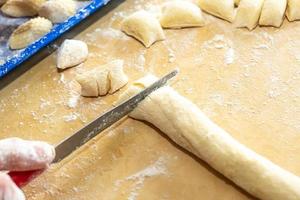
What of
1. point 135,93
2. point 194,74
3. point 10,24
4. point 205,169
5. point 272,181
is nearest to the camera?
point 272,181

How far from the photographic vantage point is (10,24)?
1.60 m

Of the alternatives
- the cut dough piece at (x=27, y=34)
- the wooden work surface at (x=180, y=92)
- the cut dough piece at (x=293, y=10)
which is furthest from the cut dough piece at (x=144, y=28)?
the cut dough piece at (x=293, y=10)

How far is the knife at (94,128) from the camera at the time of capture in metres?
1.02

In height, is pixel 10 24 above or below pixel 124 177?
above

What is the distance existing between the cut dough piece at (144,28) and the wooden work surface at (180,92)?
0.07 feet

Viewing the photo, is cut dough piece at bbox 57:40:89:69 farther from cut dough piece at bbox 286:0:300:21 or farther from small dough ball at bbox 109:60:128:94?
cut dough piece at bbox 286:0:300:21

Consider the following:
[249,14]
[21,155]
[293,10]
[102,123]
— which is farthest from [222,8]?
[21,155]

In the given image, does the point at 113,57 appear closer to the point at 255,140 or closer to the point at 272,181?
the point at 255,140

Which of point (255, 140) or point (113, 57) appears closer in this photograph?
point (255, 140)

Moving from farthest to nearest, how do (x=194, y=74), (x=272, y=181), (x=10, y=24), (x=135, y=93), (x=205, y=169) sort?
1. (x=10, y=24)
2. (x=194, y=74)
3. (x=135, y=93)
4. (x=205, y=169)
5. (x=272, y=181)

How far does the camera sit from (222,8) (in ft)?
5.09

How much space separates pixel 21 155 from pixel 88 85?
1.44 feet

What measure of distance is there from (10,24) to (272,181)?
1.01 meters

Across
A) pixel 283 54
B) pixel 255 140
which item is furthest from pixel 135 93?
pixel 283 54
